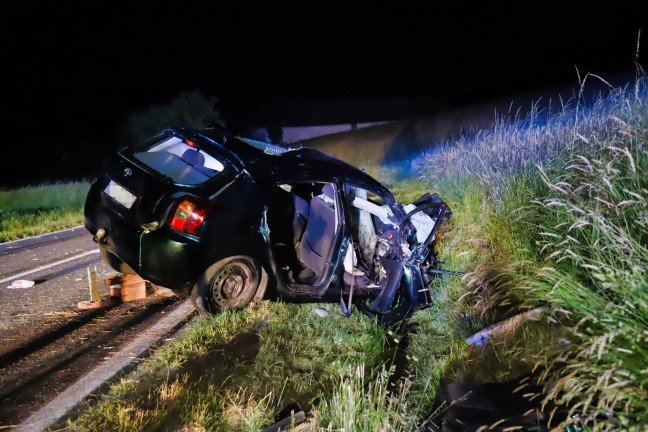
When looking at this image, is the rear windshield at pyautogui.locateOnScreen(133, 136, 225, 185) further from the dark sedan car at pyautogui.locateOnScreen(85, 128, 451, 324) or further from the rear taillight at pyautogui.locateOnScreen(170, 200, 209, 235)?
the rear taillight at pyautogui.locateOnScreen(170, 200, 209, 235)

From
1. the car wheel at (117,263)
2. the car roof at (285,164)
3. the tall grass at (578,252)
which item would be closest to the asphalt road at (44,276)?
the car wheel at (117,263)

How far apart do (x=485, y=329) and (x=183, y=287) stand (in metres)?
2.76

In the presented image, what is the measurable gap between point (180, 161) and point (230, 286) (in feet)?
4.47

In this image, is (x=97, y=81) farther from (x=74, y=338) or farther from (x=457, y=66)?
(x=74, y=338)

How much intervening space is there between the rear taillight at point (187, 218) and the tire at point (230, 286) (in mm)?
420

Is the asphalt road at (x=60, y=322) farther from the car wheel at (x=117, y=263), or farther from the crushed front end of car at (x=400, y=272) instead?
the crushed front end of car at (x=400, y=272)

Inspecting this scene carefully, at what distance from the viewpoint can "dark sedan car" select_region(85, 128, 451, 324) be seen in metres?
4.52

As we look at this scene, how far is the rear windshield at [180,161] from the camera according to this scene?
489 centimetres

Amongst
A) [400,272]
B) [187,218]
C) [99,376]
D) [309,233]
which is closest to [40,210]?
[309,233]

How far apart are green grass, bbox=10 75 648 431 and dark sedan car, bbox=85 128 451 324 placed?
32cm

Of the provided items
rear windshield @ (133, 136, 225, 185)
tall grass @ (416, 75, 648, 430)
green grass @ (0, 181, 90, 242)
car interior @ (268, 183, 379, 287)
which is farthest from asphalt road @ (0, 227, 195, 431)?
tall grass @ (416, 75, 648, 430)

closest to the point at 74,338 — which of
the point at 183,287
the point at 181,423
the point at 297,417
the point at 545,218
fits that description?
the point at 183,287

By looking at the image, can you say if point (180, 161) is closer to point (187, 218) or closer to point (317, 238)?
point (187, 218)

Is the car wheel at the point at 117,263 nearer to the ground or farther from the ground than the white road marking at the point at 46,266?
farther from the ground
